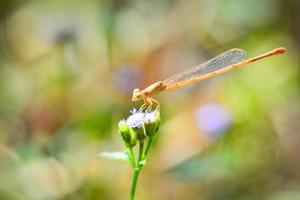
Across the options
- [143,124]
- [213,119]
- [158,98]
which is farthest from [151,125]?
[158,98]

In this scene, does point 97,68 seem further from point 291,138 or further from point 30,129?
point 291,138

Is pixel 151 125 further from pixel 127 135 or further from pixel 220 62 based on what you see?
pixel 220 62

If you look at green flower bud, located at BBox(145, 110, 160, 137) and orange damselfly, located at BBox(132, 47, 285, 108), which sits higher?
orange damselfly, located at BBox(132, 47, 285, 108)

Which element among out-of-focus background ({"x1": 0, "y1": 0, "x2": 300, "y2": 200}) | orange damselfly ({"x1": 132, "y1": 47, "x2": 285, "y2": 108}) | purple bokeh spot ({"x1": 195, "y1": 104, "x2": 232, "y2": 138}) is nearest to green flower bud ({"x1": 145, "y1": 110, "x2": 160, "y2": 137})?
orange damselfly ({"x1": 132, "y1": 47, "x2": 285, "y2": 108})

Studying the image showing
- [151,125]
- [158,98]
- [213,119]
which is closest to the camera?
[151,125]

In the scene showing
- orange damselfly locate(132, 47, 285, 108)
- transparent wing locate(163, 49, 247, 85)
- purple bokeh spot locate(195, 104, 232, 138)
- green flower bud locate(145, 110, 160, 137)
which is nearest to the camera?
green flower bud locate(145, 110, 160, 137)

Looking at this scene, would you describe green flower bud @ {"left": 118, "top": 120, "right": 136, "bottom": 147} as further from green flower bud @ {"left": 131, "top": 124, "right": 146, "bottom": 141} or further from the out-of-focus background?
the out-of-focus background
